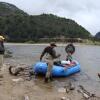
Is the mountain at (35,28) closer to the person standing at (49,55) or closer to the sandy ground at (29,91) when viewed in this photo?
the person standing at (49,55)

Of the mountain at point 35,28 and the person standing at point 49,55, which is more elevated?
the mountain at point 35,28

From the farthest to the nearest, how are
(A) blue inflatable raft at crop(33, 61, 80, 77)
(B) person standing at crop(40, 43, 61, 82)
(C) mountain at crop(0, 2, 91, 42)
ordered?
(C) mountain at crop(0, 2, 91, 42) < (A) blue inflatable raft at crop(33, 61, 80, 77) < (B) person standing at crop(40, 43, 61, 82)

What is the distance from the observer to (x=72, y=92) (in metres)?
16.0

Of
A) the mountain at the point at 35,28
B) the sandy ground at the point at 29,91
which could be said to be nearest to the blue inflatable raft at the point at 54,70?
the sandy ground at the point at 29,91

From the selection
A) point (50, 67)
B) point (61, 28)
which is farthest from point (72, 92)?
point (61, 28)

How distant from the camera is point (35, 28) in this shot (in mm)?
142125

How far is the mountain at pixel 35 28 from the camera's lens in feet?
442

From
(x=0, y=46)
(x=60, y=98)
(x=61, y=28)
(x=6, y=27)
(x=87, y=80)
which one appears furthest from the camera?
(x=61, y=28)

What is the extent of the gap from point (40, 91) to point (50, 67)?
9.64ft

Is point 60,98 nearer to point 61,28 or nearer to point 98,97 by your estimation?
point 98,97

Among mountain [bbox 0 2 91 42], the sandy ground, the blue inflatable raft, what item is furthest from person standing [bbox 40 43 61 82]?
mountain [bbox 0 2 91 42]

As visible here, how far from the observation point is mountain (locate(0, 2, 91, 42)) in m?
135

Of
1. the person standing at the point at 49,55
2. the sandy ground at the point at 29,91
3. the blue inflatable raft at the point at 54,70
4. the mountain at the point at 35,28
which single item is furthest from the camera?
the mountain at the point at 35,28

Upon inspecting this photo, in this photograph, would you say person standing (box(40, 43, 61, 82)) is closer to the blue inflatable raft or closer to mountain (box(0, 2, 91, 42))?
the blue inflatable raft
